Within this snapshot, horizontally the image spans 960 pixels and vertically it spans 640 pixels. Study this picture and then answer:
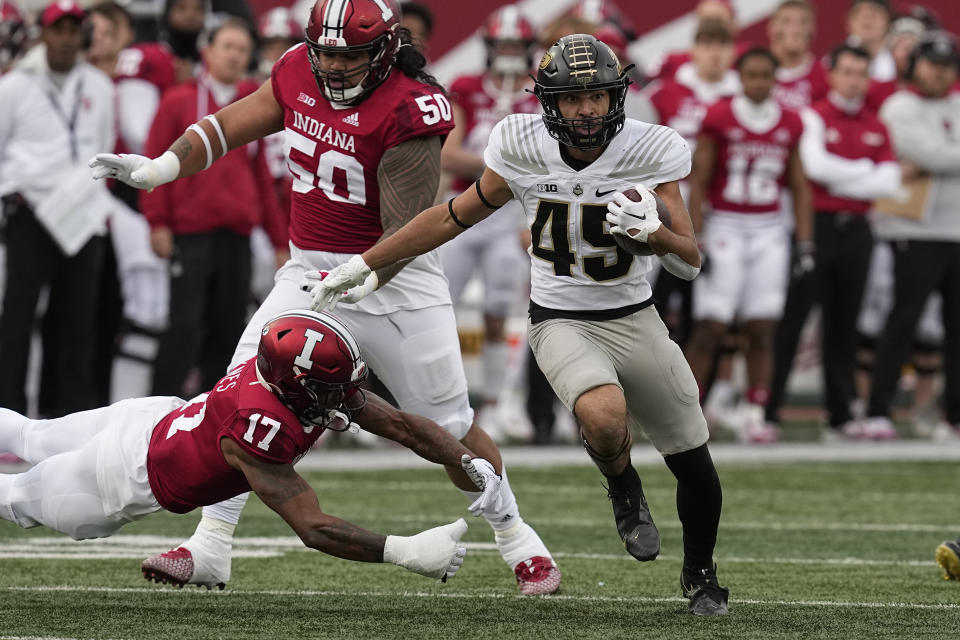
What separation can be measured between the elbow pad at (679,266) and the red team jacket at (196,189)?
4.18 meters

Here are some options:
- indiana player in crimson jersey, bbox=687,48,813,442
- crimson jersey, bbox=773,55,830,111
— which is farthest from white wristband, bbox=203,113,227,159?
crimson jersey, bbox=773,55,830,111

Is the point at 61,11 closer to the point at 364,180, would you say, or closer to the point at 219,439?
the point at 364,180

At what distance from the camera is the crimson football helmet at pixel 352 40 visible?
5293 mm

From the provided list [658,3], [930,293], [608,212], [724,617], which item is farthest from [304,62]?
[658,3]

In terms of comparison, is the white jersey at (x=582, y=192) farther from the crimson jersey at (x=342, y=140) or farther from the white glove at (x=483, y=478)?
the white glove at (x=483, y=478)

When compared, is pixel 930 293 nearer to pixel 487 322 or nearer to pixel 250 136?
pixel 487 322

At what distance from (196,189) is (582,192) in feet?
13.5

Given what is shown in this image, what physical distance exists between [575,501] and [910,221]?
11.4 ft

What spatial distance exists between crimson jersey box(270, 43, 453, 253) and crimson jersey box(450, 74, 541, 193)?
425 centimetres

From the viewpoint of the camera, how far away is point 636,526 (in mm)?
5027

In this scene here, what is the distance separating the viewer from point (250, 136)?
567 cm

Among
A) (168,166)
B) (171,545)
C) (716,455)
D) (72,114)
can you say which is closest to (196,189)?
(72,114)

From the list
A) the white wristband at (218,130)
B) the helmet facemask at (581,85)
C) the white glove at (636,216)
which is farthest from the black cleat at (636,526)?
the white wristband at (218,130)

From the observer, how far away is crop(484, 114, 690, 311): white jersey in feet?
16.4
